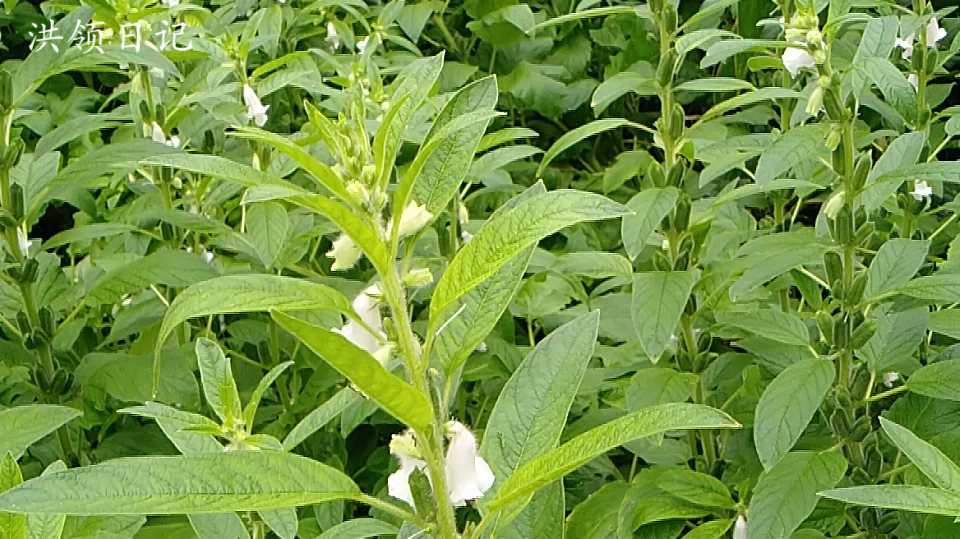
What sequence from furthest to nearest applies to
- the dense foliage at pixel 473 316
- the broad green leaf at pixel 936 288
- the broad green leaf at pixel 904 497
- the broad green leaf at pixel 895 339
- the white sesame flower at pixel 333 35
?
the white sesame flower at pixel 333 35 → the broad green leaf at pixel 895 339 → the broad green leaf at pixel 936 288 → the broad green leaf at pixel 904 497 → the dense foliage at pixel 473 316

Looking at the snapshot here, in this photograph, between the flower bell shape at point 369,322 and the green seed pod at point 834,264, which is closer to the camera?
the flower bell shape at point 369,322

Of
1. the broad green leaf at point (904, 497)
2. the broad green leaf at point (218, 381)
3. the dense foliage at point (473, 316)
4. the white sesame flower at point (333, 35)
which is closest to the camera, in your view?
the dense foliage at point (473, 316)

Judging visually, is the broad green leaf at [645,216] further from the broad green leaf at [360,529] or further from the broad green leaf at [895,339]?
the broad green leaf at [360,529]

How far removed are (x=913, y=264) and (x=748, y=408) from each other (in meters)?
0.29

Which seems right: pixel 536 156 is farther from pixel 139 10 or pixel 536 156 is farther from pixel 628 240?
pixel 628 240

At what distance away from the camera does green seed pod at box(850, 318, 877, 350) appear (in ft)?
3.38

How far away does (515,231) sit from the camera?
55 centimetres

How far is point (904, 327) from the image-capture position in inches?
43.1

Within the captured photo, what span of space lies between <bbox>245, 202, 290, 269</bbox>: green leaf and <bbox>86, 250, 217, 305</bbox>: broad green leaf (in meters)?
0.07

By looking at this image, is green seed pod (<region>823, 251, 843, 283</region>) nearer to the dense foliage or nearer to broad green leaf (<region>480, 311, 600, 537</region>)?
the dense foliage

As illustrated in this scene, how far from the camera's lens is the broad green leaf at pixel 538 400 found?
0.68 metres

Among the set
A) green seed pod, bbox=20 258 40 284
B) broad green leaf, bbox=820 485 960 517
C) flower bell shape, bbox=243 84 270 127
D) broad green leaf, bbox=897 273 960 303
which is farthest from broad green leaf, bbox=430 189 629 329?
flower bell shape, bbox=243 84 270 127

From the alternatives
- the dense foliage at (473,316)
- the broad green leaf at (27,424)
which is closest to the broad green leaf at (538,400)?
the dense foliage at (473,316)

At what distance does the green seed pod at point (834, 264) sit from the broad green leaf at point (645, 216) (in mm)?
190
